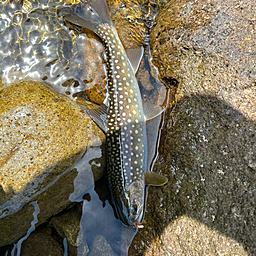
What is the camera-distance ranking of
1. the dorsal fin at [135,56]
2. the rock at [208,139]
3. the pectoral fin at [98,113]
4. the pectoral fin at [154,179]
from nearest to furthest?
the rock at [208,139]
the pectoral fin at [154,179]
the pectoral fin at [98,113]
the dorsal fin at [135,56]

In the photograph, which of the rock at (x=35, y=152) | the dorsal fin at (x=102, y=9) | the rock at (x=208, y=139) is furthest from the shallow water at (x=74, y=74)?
the rock at (x=208, y=139)

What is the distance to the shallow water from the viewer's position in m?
3.46

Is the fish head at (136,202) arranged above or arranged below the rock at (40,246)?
above

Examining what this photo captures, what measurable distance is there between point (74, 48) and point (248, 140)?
11.7 ft

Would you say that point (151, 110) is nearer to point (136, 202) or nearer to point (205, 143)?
point (205, 143)

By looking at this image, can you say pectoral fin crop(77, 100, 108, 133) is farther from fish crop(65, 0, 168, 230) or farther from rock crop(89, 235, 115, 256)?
rock crop(89, 235, 115, 256)

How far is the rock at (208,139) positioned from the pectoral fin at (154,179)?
0.40ft

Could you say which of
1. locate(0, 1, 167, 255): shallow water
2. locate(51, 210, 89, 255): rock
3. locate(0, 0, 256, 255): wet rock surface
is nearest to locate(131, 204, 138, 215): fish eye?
locate(0, 0, 256, 255): wet rock surface

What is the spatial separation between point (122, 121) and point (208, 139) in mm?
1487

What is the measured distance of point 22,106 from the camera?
307 centimetres

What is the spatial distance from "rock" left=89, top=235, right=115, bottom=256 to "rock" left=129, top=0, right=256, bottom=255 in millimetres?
446

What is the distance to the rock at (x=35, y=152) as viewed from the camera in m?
2.91

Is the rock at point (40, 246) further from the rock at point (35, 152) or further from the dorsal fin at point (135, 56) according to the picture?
the dorsal fin at point (135, 56)

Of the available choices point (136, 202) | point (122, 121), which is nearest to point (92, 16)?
point (122, 121)
